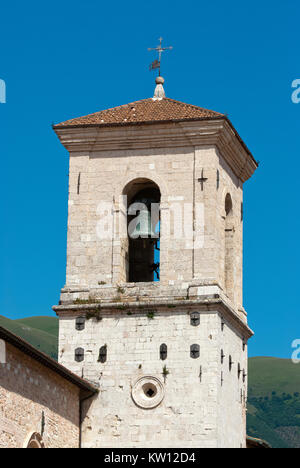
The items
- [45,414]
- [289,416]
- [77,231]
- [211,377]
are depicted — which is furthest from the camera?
[289,416]

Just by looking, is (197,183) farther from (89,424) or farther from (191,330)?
(89,424)

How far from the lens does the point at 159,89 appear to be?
118 feet

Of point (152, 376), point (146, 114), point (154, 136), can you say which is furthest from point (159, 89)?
point (152, 376)

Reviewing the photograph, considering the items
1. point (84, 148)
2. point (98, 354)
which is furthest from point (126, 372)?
point (84, 148)

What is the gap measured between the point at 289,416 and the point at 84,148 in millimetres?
139241

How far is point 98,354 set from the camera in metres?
32.4

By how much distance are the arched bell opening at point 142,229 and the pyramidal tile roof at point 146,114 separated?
68.4 inches

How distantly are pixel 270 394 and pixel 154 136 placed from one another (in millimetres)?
144179

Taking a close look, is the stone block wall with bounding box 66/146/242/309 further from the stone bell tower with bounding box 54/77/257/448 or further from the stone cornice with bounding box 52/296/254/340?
the stone cornice with bounding box 52/296/254/340

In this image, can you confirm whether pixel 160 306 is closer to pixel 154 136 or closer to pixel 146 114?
pixel 154 136

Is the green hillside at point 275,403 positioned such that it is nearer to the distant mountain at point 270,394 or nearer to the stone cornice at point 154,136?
the distant mountain at point 270,394

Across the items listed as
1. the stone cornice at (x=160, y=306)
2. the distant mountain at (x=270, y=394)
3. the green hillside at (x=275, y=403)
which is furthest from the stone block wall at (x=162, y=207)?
the green hillside at (x=275, y=403)

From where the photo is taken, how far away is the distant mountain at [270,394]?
6368 inches

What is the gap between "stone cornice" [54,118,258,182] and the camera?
33.4 meters
